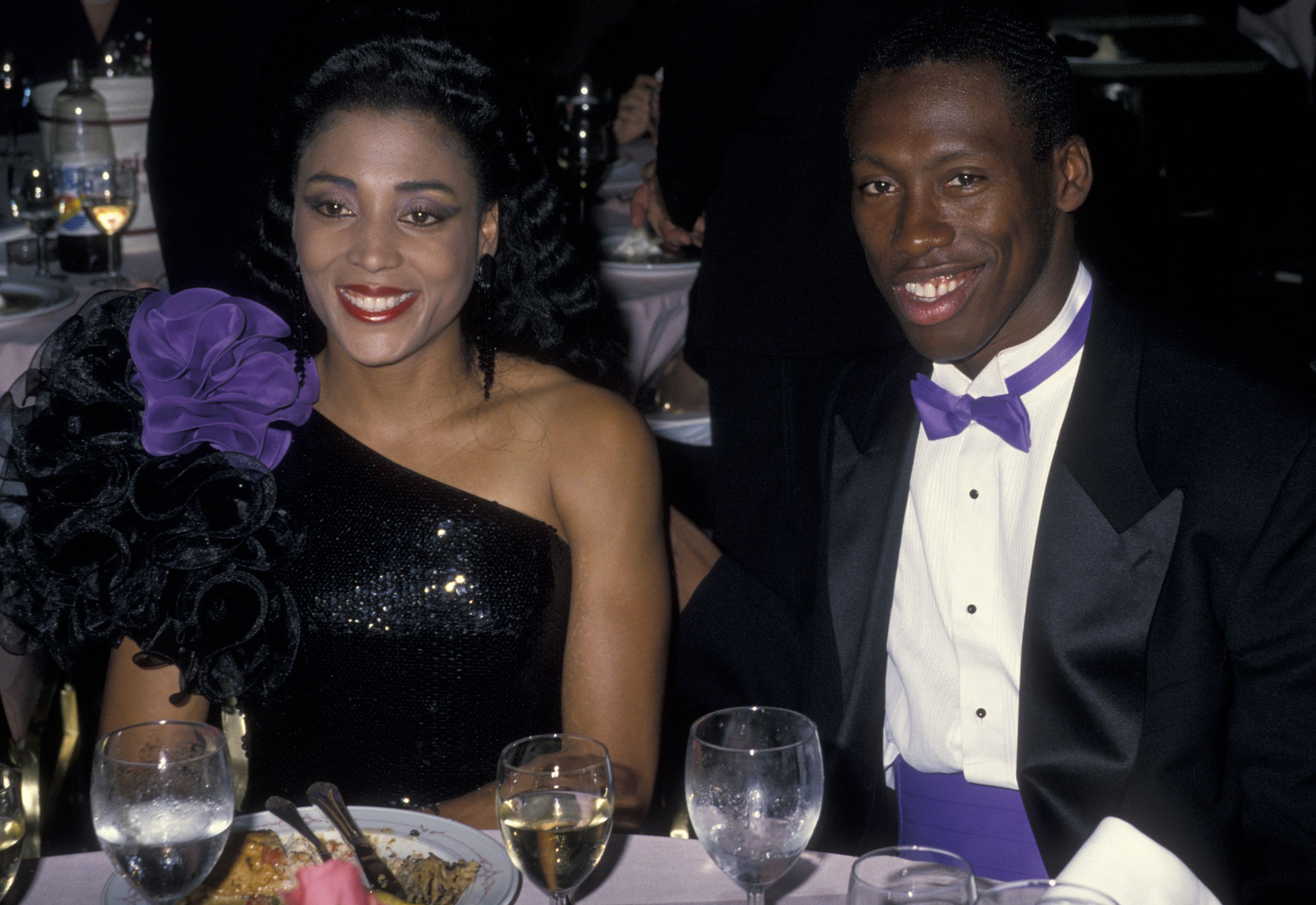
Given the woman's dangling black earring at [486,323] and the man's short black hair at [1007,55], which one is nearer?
the man's short black hair at [1007,55]

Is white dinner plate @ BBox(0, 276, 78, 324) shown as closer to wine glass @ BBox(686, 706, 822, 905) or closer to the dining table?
the dining table

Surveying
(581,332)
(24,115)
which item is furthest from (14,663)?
(24,115)

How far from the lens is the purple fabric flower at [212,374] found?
5.71ft

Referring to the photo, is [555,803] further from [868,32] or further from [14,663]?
[868,32]

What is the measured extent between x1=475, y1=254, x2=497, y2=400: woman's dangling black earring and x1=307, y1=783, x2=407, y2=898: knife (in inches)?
31.8

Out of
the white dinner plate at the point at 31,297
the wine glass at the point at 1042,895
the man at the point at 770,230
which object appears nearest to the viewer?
the wine glass at the point at 1042,895

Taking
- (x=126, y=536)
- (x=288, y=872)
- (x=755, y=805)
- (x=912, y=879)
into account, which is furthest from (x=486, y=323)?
(x=912, y=879)

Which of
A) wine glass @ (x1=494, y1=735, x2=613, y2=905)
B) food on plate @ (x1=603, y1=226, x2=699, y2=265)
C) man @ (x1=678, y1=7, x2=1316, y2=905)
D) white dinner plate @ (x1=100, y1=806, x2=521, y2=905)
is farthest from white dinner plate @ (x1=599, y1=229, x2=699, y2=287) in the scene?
wine glass @ (x1=494, y1=735, x2=613, y2=905)

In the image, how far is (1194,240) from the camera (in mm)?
6453

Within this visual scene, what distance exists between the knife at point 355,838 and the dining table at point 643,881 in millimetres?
122

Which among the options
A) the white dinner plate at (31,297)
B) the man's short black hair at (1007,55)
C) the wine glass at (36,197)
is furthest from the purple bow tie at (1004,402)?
the wine glass at (36,197)

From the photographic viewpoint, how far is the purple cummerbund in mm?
1753

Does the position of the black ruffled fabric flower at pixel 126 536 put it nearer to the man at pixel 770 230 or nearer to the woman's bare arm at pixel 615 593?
the woman's bare arm at pixel 615 593

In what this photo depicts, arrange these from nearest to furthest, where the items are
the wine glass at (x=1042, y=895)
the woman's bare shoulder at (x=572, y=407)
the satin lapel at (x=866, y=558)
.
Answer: the wine glass at (x=1042, y=895) < the satin lapel at (x=866, y=558) < the woman's bare shoulder at (x=572, y=407)
